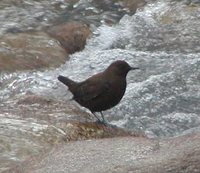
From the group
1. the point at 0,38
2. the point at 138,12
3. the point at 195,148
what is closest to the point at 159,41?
the point at 138,12

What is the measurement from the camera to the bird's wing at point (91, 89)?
8.62m

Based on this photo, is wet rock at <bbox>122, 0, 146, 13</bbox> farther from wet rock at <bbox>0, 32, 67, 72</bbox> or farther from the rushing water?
wet rock at <bbox>0, 32, 67, 72</bbox>

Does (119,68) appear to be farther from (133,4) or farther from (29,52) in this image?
(133,4)

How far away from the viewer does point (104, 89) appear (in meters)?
8.62

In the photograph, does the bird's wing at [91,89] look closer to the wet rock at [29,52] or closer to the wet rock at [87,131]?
the wet rock at [87,131]

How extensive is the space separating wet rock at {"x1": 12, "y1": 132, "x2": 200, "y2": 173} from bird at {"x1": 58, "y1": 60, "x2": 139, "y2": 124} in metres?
1.70

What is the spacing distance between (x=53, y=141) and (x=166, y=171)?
7.47 ft

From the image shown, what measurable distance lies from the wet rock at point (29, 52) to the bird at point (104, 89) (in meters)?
3.37

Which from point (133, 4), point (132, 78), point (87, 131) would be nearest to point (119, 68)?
point (87, 131)

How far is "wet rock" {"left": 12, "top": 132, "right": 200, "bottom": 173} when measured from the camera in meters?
5.59

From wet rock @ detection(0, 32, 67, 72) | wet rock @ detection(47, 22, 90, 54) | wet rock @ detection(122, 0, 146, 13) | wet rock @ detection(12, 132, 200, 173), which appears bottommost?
wet rock @ detection(122, 0, 146, 13)

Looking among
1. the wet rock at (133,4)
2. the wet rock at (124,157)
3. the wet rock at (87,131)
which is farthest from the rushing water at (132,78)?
the wet rock at (124,157)

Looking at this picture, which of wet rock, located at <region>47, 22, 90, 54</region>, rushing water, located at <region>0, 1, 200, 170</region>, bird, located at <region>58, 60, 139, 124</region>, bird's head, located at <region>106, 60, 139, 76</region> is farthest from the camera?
wet rock, located at <region>47, 22, 90, 54</region>

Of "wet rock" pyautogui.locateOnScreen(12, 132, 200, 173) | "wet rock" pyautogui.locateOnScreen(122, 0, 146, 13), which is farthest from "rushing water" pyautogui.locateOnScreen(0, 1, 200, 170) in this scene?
"wet rock" pyautogui.locateOnScreen(12, 132, 200, 173)
